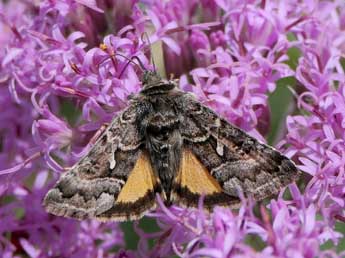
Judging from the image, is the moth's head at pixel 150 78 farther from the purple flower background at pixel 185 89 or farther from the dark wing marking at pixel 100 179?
the dark wing marking at pixel 100 179

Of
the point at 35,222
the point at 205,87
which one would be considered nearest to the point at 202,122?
the point at 205,87

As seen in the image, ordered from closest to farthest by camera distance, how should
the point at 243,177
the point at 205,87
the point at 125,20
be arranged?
1. the point at 243,177
2. the point at 205,87
3. the point at 125,20

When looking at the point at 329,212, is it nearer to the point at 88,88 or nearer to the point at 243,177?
the point at 243,177

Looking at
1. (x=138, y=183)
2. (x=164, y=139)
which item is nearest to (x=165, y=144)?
Answer: (x=164, y=139)

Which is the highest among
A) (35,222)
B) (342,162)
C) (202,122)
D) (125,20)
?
(125,20)

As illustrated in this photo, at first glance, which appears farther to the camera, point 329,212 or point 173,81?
point 173,81

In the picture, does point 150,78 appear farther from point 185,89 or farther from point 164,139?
point 164,139
